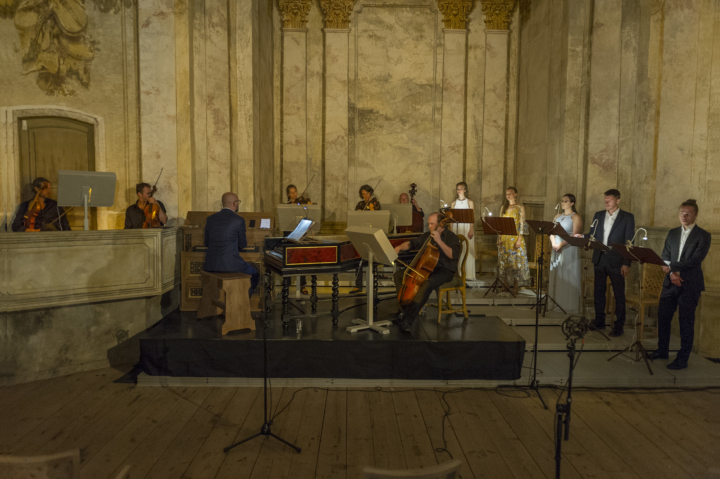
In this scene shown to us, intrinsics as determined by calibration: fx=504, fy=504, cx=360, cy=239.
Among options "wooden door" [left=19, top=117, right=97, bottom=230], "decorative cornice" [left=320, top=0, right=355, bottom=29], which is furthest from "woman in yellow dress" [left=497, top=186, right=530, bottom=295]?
"wooden door" [left=19, top=117, right=97, bottom=230]

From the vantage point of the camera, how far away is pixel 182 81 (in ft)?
23.8

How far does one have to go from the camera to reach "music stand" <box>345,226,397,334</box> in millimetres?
4824

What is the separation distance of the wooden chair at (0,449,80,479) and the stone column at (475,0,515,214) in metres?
9.76

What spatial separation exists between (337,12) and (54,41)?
529 centimetres

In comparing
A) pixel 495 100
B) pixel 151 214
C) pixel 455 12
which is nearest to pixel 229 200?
pixel 151 214

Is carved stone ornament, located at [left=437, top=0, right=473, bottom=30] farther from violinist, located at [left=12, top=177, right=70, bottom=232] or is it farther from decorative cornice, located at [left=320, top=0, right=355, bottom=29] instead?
violinist, located at [left=12, top=177, right=70, bottom=232]

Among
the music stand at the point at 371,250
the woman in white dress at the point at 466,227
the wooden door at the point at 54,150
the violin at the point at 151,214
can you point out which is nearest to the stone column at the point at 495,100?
the woman in white dress at the point at 466,227

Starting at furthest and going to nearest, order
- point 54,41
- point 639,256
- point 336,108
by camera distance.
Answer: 1. point 336,108
2. point 54,41
3. point 639,256

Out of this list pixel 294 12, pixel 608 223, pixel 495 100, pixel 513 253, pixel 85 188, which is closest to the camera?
pixel 85 188

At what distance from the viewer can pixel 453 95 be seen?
1059 cm

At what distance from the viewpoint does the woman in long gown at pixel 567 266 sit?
6.77 metres

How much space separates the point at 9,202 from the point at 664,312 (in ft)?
27.7

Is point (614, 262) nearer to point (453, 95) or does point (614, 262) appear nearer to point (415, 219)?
point (415, 219)

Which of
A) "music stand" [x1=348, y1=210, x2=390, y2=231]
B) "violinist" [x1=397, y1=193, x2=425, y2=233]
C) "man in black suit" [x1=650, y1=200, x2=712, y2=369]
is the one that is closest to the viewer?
"man in black suit" [x1=650, y1=200, x2=712, y2=369]
